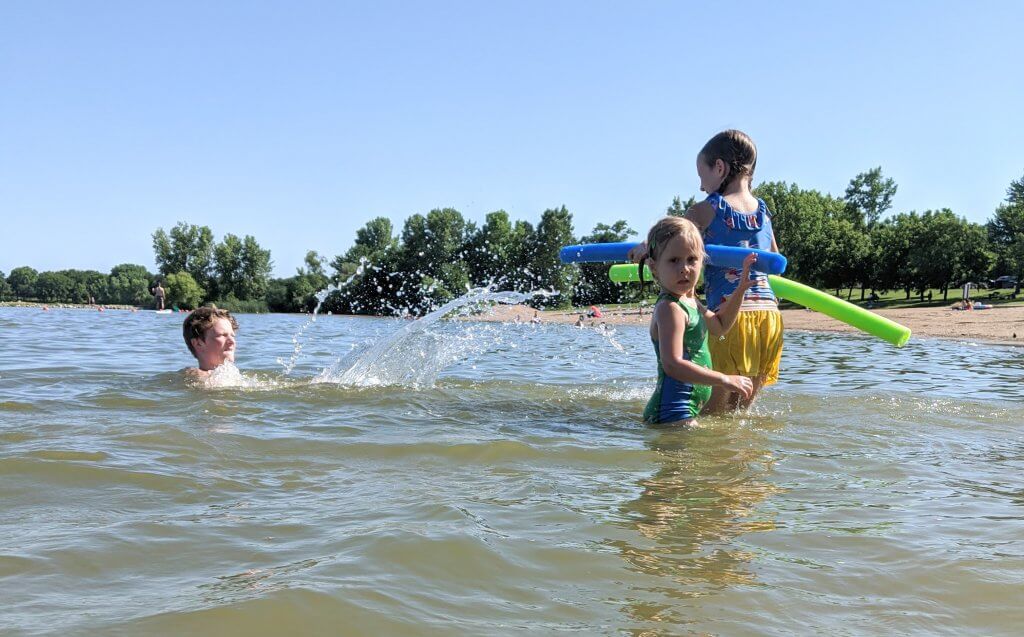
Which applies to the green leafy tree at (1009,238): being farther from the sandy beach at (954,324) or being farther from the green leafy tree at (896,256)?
the sandy beach at (954,324)

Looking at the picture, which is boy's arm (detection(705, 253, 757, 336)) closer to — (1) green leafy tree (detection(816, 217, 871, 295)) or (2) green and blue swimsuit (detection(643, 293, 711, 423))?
(2) green and blue swimsuit (detection(643, 293, 711, 423))

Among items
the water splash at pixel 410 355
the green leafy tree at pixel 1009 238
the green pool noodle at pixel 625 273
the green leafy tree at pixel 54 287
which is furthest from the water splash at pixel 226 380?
the green leafy tree at pixel 54 287

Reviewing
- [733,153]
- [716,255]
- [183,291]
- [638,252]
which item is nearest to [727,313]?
[716,255]

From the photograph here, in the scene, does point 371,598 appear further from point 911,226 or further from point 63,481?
point 911,226

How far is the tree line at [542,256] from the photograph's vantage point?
4794 cm

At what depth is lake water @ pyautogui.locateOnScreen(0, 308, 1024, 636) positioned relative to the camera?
1991 millimetres

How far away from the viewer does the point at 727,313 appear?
4.75 metres

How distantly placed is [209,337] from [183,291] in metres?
88.5

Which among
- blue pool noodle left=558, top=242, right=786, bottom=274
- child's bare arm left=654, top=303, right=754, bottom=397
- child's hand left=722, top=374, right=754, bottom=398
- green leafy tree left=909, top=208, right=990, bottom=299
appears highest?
green leafy tree left=909, top=208, right=990, bottom=299

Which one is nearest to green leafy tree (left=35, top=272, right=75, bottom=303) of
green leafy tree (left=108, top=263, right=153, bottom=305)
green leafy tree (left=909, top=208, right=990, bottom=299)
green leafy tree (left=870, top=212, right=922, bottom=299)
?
green leafy tree (left=108, top=263, right=153, bottom=305)

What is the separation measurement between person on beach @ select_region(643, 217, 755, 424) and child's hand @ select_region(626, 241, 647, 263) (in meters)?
0.05

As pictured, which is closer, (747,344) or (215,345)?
(747,344)

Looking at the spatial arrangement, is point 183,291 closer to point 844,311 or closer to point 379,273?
point 379,273

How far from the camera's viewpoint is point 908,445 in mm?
4328
